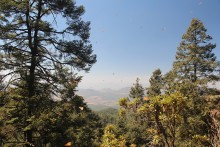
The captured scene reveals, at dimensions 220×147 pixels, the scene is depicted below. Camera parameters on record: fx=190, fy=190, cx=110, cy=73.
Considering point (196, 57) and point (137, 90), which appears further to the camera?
point (137, 90)

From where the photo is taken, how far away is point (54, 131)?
1392 centimetres

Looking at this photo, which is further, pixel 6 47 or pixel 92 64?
pixel 92 64

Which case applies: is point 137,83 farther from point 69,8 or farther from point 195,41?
point 69,8

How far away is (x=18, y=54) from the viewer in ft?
30.3

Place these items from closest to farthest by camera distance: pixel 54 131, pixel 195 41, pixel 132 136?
pixel 54 131 → pixel 132 136 → pixel 195 41

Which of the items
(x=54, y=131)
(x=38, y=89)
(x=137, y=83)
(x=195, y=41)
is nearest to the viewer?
(x=38, y=89)

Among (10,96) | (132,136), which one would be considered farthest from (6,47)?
(132,136)

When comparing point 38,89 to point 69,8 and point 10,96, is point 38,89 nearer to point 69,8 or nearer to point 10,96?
point 10,96

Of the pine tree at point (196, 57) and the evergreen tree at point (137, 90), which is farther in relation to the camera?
the evergreen tree at point (137, 90)

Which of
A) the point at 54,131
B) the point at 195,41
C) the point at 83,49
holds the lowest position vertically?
the point at 54,131

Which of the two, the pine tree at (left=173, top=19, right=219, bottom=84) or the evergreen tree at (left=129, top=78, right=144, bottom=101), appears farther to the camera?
the evergreen tree at (left=129, top=78, right=144, bottom=101)

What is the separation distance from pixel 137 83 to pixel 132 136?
30.8 metres

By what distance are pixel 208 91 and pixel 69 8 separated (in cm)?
1816

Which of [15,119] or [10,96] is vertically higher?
[10,96]
